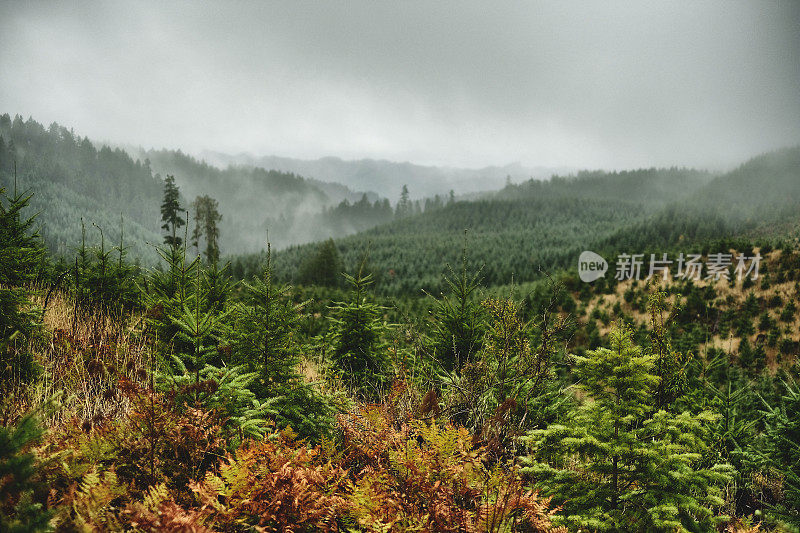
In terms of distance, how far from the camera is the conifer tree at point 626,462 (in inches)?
97.8

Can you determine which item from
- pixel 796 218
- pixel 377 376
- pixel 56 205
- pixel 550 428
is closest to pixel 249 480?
pixel 550 428

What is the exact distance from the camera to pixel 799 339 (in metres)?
15.0

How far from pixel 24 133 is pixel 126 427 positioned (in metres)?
234

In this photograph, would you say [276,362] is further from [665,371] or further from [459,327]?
[665,371]

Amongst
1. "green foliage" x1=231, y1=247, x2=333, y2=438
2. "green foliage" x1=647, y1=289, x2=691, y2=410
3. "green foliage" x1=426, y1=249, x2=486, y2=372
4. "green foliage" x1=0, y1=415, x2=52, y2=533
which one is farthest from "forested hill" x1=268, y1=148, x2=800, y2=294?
"green foliage" x1=0, y1=415, x2=52, y2=533

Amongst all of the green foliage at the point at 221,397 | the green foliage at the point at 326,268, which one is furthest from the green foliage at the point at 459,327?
the green foliage at the point at 326,268

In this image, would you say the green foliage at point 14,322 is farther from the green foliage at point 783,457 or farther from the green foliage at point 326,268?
the green foliage at point 326,268

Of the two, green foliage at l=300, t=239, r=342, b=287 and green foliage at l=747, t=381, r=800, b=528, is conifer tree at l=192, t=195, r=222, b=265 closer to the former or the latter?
green foliage at l=300, t=239, r=342, b=287

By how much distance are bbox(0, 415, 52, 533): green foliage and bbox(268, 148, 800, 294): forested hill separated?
32669 millimetres

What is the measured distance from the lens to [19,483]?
5.17 feet

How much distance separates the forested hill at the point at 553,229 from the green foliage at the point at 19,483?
32669mm

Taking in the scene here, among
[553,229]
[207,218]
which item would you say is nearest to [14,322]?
[207,218]

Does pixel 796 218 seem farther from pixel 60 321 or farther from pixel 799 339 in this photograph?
pixel 60 321

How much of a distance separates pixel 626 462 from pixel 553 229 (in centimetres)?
9238
